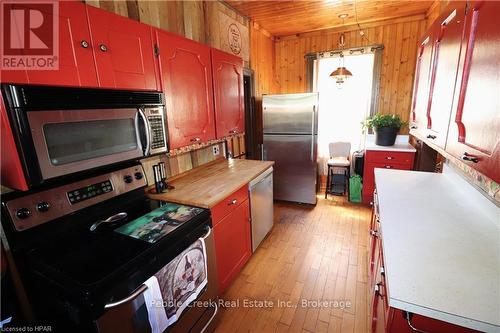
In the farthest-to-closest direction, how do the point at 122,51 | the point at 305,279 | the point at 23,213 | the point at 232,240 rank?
1. the point at 305,279
2. the point at 232,240
3. the point at 122,51
4. the point at 23,213

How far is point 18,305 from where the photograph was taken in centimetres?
112

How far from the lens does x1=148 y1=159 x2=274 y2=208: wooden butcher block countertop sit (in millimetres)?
1655

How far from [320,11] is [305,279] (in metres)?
3.10

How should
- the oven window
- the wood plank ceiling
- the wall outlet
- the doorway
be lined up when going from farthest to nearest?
the doorway → the wood plank ceiling → the wall outlet → the oven window

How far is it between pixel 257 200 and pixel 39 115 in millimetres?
1763

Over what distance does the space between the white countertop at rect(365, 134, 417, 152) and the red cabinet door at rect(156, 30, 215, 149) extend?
7.81ft

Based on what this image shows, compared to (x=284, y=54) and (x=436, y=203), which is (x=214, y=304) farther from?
(x=284, y=54)

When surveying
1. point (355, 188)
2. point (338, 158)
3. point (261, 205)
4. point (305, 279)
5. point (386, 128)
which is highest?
point (386, 128)

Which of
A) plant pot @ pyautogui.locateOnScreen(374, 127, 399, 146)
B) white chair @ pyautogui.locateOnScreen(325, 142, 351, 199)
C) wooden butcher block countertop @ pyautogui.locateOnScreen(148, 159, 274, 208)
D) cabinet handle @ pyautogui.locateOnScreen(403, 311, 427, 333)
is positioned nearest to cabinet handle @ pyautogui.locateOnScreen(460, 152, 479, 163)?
cabinet handle @ pyautogui.locateOnScreen(403, 311, 427, 333)

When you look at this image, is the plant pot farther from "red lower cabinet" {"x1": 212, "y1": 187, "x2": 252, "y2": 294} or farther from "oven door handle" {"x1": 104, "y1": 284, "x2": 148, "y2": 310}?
"oven door handle" {"x1": 104, "y1": 284, "x2": 148, "y2": 310}

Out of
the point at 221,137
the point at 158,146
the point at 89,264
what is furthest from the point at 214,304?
the point at 221,137

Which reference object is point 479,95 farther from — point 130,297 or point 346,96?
point 346,96

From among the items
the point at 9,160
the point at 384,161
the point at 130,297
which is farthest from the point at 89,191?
the point at 384,161

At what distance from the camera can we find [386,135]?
324 centimetres
